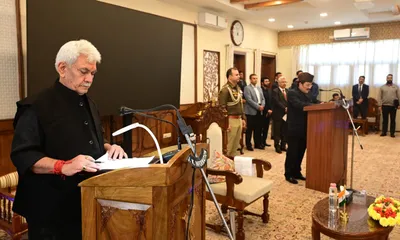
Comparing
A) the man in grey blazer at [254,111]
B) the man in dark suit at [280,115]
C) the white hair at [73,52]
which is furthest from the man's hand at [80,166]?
the man in dark suit at [280,115]

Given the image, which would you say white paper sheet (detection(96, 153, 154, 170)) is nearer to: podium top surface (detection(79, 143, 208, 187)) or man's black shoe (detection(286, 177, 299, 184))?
podium top surface (detection(79, 143, 208, 187))

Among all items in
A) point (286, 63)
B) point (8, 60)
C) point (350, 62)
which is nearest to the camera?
point (8, 60)

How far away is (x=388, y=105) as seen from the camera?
8391mm

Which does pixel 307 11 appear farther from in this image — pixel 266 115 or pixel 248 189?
pixel 248 189

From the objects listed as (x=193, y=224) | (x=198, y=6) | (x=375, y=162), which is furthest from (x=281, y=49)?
(x=193, y=224)

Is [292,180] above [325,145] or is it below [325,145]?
below

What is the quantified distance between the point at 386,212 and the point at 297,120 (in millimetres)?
2000

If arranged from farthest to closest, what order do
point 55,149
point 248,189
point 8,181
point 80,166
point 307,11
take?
point 307,11 → point 248,189 → point 8,181 → point 55,149 → point 80,166

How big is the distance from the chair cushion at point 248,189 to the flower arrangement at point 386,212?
2.76 feet

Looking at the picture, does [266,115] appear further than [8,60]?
Yes

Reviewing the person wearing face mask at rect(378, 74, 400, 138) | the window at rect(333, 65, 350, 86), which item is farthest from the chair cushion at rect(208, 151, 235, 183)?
the window at rect(333, 65, 350, 86)

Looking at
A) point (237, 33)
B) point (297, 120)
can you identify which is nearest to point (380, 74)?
point (237, 33)

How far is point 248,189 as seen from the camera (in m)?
2.85

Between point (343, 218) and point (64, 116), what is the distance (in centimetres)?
195
